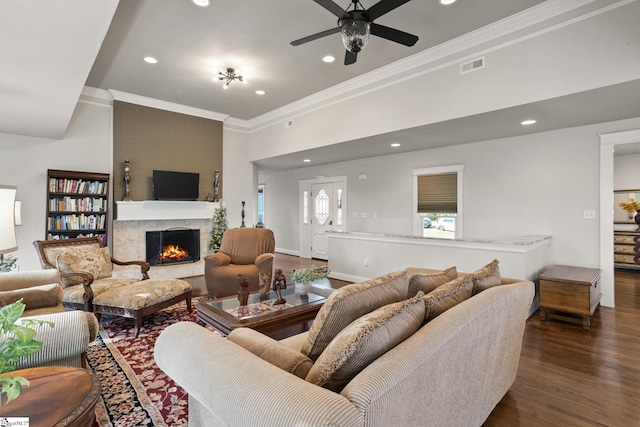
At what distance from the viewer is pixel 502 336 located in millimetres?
1770


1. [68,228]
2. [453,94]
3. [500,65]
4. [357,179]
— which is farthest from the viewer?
[357,179]

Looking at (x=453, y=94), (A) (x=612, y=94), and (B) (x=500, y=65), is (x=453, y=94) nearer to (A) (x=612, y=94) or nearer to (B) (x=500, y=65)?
(B) (x=500, y=65)

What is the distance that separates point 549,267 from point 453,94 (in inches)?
105

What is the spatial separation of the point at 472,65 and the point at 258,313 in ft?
11.4

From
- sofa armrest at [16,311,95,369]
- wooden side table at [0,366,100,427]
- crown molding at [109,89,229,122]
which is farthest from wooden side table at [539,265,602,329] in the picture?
crown molding at [109,89,229,122]

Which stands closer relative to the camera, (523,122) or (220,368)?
(220,368)

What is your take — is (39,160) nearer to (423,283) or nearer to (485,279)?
(423,283)

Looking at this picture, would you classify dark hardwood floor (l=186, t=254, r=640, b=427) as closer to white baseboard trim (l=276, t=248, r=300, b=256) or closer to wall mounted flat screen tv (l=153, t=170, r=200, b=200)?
wall mounted flat screen tv (l=153, t=170, r=200, b=200)

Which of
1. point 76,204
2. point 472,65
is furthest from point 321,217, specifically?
point 472,65

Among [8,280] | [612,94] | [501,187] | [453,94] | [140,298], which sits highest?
[453,94]

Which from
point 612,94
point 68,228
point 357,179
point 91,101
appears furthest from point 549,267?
point 91,101

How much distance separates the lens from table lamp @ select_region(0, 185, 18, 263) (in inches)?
63.2

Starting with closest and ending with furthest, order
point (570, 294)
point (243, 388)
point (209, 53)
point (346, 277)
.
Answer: point (243, 388)
point (570, 294)
point (209, 53)
point (346, 277)

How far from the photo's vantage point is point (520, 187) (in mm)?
4805
